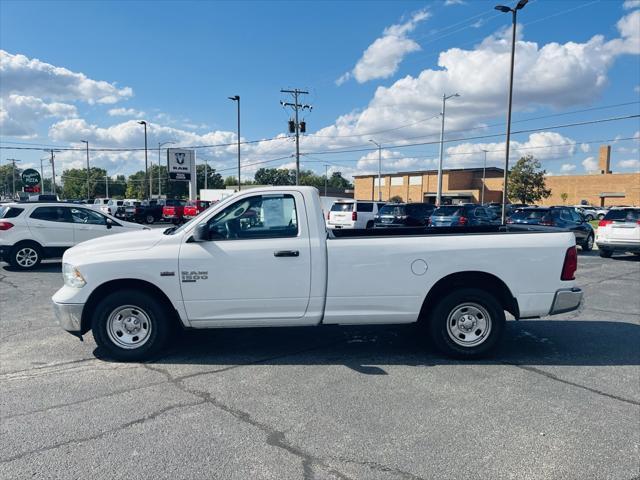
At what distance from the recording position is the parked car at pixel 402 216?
22.9 m

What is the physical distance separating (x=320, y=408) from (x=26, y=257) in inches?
425

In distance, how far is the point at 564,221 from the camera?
1798cm

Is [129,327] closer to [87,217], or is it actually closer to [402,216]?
[87,217]

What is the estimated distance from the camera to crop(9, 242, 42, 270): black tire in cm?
1181

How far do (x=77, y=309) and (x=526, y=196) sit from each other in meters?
63.5

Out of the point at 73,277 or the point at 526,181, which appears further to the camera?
the point at 526,181

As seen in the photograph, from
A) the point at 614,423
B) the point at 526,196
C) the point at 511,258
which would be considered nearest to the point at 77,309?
the point at 511,258

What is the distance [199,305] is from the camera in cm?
511

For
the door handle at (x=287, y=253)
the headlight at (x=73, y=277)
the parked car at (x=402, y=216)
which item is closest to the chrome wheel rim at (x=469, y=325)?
the door handle at (x=287, y=253)

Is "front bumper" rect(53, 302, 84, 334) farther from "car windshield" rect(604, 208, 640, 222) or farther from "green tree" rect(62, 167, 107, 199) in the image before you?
"green tree" rect(62, 167, 107, 199)

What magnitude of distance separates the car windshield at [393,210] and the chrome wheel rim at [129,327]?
62.2 ft

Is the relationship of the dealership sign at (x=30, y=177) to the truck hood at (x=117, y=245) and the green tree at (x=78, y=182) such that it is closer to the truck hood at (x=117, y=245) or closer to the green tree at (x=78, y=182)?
the truck hood at (x=117, y=245)

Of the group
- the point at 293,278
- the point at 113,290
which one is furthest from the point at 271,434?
the point at 113,290

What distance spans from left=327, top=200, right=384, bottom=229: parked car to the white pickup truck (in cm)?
1802
